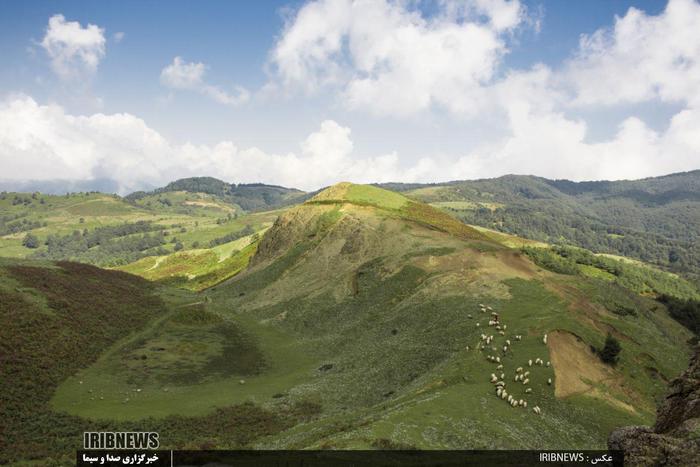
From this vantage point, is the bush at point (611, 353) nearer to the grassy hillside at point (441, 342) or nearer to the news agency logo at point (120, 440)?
the grassy hillside at point (441, 342)

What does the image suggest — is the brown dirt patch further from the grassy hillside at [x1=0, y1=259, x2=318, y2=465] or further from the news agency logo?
the news agency logo

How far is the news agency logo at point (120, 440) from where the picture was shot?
3467 cm

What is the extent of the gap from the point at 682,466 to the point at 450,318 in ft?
144

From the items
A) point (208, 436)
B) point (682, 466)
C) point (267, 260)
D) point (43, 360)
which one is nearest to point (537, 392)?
point (682, 466)

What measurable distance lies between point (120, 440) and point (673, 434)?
3921cm

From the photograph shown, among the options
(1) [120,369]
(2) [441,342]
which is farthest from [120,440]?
(2) [441,342]

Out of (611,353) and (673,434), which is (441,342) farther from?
(673,434)

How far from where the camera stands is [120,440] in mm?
35781

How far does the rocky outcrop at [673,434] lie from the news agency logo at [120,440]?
109ft

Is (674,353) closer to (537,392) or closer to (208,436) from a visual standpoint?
(537,392)

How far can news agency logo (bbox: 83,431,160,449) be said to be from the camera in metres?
34.7

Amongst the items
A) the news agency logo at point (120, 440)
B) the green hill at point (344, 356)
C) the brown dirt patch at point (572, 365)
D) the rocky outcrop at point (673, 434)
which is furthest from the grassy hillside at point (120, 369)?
the rocky outcrop at point (673, 434)

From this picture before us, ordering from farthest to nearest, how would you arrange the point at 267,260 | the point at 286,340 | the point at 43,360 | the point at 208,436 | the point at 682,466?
the point at 267,260 < the point at 286,340 < the point at 43,360 < the point at 208,436 < the point at 682,466

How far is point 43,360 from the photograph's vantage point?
5106 cm
